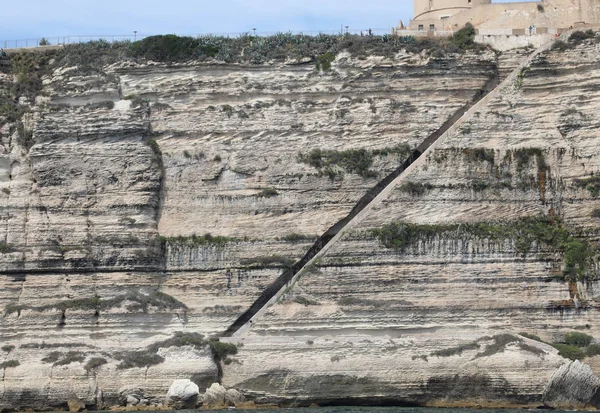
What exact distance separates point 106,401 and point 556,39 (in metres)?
17.0

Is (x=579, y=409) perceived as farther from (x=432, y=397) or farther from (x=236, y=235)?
(x=236, y=235)

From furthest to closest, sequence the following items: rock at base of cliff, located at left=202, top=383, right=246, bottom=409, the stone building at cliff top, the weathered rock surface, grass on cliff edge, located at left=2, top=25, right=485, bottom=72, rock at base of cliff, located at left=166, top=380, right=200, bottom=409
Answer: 1. the stone building at cliff top
2. grass on cliff edge, located at left=2, top=25, right=485, bottom=72
3. the weathered rock surface
4. rock at base of cliff, located at left=202, top=383, right=246, bottom=409
5. rock at base of cliff, located at left=166, top=380, right=200, bottom=409

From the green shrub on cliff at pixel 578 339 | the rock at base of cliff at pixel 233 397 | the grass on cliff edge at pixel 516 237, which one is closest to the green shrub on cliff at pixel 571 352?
the green shrub on cliff at pixel 578 339

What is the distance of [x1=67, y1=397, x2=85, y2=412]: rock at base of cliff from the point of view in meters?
37.1

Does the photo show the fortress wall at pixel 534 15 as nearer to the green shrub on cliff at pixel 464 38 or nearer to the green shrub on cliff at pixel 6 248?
the green shrub on cliff at pixel 464 38

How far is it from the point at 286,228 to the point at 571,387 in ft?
30.7

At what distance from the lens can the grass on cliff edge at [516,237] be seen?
40.2 metres

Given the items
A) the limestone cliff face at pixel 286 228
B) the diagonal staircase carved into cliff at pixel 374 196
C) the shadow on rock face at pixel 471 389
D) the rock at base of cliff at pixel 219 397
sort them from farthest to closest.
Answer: the diagonal staircase carved into cliff at pixel 374 196 < the limestone cliff face at pixel 286 228 < the rock at base of cliff at pixel 219 397 < the shadow on rock face at pixel 471 389

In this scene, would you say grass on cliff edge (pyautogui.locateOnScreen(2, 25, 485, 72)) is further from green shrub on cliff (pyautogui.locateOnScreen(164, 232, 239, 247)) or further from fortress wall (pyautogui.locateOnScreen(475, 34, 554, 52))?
green shrub on cliff (pyautogui.locateOnScreen(164, 232, 239, 247))

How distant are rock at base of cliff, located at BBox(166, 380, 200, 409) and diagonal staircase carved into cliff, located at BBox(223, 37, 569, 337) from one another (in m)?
2.92

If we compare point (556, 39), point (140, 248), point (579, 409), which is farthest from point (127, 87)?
point (579, 409)

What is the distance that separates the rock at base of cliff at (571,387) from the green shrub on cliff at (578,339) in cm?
197

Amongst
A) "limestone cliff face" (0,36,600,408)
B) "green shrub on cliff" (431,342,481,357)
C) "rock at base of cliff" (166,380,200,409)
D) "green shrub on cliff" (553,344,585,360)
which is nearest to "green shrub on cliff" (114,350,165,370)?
"limestone cliff face" (0,36,600,408)

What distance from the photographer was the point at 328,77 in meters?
43.7
